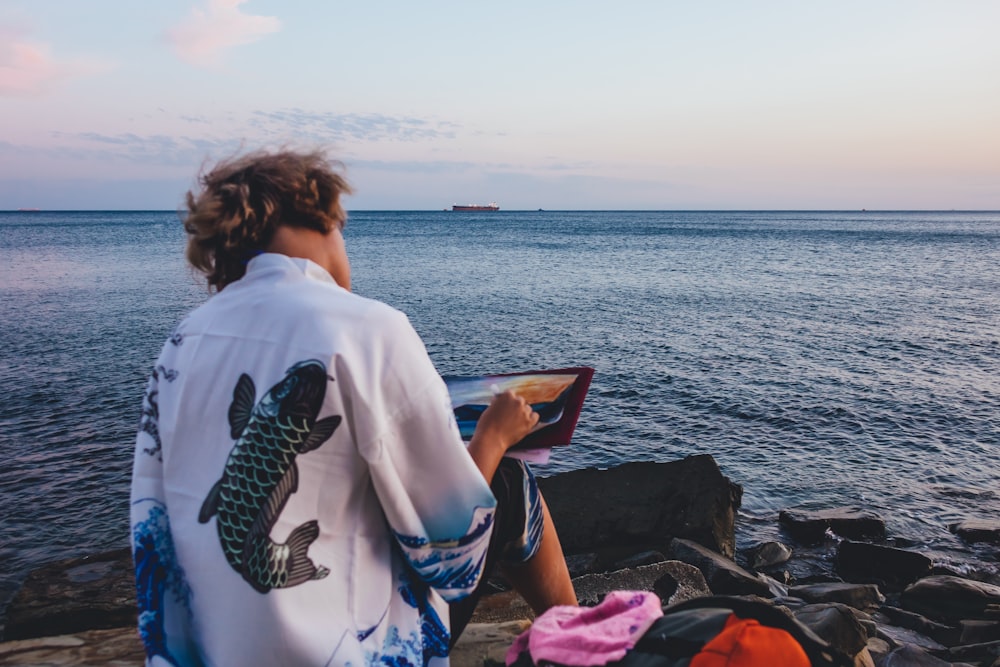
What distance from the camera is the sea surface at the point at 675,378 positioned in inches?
352

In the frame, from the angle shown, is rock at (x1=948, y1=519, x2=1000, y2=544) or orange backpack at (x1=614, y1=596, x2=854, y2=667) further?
rock at (x1=948, y1=519, x2=1000, y2=544)

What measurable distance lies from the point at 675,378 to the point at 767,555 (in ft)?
22.8

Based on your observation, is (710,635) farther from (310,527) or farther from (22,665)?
(22,665)

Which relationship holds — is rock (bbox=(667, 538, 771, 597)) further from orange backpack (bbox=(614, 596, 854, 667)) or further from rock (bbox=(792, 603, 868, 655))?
orange backpack (bbox=(614, 596, 854, 667))

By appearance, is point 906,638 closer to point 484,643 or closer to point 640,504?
point 640,504

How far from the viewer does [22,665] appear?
11.1ft

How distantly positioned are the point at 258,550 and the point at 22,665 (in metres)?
2.49

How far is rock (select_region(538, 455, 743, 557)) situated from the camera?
6797 mm

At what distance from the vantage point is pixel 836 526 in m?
8.22

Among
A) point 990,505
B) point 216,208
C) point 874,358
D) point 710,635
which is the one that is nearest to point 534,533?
point 710,635

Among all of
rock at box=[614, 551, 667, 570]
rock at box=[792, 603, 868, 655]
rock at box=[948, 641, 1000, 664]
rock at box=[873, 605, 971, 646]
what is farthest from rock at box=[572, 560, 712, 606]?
rock at box=[873, 605, 971, 646]

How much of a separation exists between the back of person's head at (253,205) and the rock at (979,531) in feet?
28.0

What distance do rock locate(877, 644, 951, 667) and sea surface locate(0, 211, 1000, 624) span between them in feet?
10.4

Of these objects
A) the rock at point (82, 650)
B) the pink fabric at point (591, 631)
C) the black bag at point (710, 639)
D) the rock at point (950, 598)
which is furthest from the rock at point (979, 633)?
the rock at point (82, 650)
